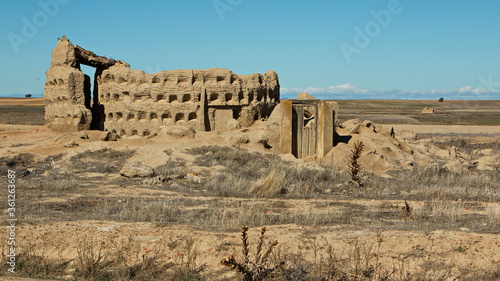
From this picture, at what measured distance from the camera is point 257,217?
30.0ft

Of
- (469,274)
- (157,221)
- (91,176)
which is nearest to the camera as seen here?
(469,274)

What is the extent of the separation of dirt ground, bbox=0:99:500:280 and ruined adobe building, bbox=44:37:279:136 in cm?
545

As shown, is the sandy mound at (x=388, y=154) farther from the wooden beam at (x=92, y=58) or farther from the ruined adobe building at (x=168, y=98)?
the wooden beam at (x=92, y=58)

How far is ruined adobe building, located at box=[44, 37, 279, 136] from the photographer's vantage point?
23.3 m

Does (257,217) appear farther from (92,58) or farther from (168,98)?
(92,58)

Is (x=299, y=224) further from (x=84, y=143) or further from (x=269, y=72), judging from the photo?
(x=269, y=72)

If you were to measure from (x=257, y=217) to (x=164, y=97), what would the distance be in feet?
51.0

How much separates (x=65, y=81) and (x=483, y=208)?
71.5ft

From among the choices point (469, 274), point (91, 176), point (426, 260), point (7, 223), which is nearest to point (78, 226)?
point (7, 223)

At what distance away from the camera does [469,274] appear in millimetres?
6402

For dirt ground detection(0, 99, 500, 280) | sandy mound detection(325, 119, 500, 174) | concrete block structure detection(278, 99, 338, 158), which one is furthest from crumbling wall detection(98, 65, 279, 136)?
dirt ground detection(0, 99, 500, 280)

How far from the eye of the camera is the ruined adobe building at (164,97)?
23.3 meters

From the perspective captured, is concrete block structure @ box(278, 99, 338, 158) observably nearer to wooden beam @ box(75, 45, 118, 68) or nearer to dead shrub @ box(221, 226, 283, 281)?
wooden beam @ box(75, 45, 118, 68)
